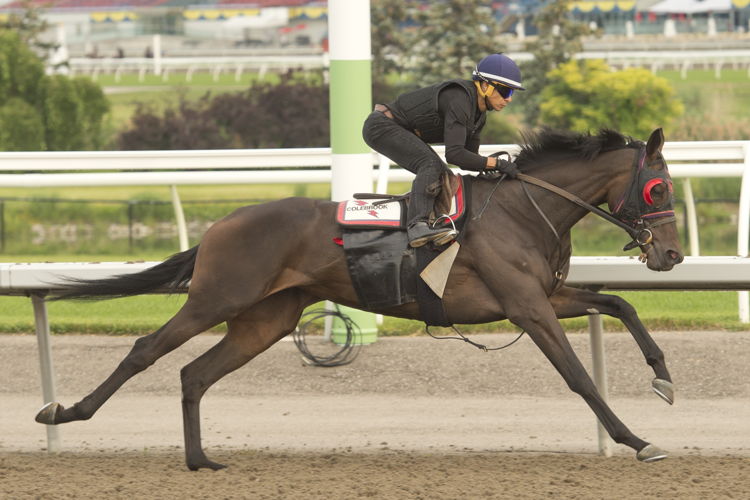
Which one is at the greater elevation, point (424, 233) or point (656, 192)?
point (656, 192)

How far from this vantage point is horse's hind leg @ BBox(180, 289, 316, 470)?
6.07 metres

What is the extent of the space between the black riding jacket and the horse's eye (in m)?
0.72

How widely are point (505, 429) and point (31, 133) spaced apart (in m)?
12.0

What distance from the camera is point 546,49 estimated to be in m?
22.8

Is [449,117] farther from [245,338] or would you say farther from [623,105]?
[623,105]

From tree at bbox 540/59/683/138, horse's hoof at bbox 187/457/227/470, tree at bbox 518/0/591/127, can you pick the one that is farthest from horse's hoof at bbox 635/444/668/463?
tree at bbox 518/0/591/127

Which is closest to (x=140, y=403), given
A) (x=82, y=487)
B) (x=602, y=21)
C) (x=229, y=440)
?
(x=229, y=440)

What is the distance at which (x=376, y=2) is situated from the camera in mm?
26188

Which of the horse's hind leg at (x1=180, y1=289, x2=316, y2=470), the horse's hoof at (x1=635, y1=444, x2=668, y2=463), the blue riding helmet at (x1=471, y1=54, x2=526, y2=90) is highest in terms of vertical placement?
the blue riding helmet at (x1=471, y1=54, x2=526, y2=90)

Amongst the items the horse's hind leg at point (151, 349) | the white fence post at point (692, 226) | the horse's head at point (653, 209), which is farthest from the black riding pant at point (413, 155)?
the white fence post at point (692, 226)

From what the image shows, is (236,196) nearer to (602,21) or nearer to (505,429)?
(505,429)

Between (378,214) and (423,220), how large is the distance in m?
0.23

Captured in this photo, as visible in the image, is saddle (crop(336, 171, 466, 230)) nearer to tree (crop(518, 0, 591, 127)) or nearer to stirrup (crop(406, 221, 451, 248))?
stirrup (crop(406, 221, 451, 248))

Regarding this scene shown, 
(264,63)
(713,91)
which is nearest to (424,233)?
(713,91)
